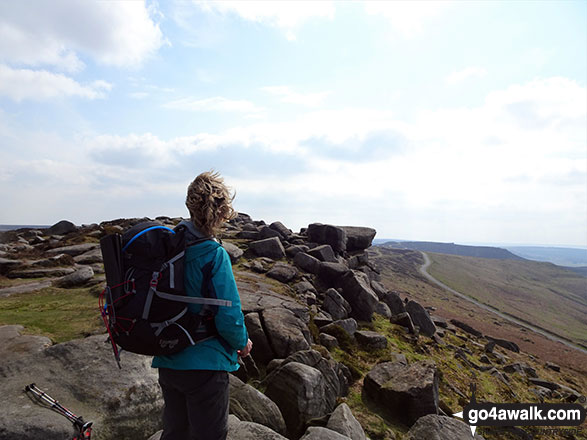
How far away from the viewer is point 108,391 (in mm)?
7484

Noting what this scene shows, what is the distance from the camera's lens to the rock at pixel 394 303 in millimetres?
29052

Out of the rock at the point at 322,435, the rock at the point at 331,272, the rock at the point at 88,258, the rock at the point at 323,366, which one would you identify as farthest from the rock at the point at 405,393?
the rock at the point at 88,258

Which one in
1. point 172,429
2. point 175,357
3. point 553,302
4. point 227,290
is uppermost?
point 227,290

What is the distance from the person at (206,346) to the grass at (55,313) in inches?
303

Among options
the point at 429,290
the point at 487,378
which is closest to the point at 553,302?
the point at 429,290

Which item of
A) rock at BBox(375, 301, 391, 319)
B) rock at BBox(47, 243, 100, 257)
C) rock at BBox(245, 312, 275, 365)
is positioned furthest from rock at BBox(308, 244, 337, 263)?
rock at BBox(47, 243, 100, 257)

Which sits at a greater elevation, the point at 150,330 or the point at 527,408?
the point at 150,330

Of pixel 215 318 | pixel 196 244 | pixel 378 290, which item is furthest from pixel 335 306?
pixel 196 244

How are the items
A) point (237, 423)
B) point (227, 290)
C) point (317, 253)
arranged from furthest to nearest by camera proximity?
point (317, 253) < point (237, 423) < point (227, 290)

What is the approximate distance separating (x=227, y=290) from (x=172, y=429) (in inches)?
95.6

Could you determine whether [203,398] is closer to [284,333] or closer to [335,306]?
[284,333]

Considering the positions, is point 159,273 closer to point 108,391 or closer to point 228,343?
→ point 228,343

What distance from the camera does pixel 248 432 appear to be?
279 inches

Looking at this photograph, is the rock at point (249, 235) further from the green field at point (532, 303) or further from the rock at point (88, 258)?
the green field at point (532, 303)
